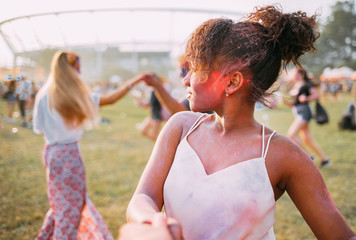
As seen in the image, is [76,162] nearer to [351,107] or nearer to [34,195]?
[34,195]

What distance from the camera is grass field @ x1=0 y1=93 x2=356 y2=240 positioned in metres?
3.37

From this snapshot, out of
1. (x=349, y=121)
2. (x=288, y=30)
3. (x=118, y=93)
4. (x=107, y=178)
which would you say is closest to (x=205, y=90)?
(x=288, y=30)

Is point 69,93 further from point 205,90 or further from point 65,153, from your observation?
point 205,90

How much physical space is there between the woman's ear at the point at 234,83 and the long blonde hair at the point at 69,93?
1917 mm

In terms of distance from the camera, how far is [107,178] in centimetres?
490

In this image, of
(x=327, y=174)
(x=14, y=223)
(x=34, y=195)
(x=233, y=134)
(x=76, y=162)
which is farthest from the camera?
(x=327, y=174)

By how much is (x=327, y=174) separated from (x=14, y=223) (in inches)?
216

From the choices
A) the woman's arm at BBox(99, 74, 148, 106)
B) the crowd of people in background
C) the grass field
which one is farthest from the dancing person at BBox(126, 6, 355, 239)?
the crowd of people in background

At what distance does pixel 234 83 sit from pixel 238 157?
0.35 metres

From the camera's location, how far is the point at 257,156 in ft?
3.81

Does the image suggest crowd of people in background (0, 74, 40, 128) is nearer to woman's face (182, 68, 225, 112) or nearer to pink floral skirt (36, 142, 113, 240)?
pink floral skirt (36, 142, 113, 240)

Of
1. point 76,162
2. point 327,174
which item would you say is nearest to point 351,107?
point 327,174

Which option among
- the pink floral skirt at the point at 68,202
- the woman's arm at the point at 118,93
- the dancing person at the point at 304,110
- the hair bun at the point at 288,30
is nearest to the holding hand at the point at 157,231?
the hair bun at the point at 288,30

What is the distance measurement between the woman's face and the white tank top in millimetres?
279
